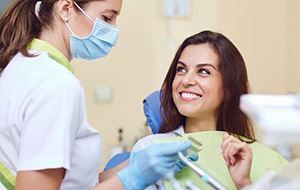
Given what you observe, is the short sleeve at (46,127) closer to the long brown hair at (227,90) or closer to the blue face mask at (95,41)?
the blue face mask at (95,41)

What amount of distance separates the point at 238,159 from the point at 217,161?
131 millimetres

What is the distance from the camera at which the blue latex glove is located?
112cm

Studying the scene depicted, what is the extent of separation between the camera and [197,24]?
113 inches

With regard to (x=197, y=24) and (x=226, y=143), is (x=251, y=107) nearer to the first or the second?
(x=226, y=143)

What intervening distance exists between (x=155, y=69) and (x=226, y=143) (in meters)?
1.54

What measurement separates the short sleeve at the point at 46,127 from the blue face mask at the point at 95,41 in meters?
0.30

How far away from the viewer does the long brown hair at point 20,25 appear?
1247 mm

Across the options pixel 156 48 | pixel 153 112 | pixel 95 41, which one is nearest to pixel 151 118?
pixel 153 112

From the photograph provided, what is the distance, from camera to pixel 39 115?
41.7 inches

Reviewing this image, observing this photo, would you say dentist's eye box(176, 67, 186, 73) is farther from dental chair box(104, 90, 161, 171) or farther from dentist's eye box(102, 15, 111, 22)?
dentist's eye box(102, 15, 111, 22)

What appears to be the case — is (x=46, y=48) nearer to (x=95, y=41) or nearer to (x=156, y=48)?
(x=95, y=41)

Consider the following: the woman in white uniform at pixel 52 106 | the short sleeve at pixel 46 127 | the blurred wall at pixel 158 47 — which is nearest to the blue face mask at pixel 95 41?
the woman in white uniform at pixel 52 106

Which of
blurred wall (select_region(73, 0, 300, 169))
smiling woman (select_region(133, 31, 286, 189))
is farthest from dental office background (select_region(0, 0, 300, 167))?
smiling woman (select_region(133, 31, 286, 189))

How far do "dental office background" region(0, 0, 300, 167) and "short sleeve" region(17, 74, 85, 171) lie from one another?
5.58 feet
